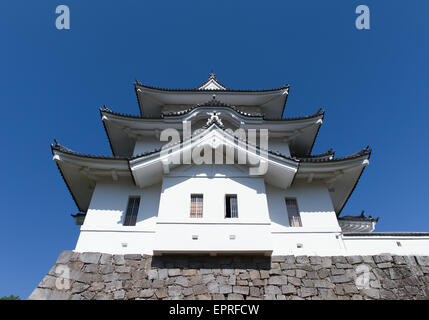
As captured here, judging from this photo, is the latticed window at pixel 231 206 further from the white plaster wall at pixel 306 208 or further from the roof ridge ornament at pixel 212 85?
the roof ridge ornament at pixel 212 85

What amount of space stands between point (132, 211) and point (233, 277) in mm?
4257

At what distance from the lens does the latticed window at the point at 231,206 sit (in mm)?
8656

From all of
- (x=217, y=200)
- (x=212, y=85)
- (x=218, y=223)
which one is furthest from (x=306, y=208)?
(x=212, y=85)

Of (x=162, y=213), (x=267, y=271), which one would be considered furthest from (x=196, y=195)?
(x=267, y=271)

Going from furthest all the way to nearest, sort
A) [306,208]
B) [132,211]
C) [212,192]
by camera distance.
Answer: [306,208]
[132,211]
[212,192]

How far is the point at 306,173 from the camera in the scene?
380 inches

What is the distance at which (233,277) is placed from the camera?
7.66m

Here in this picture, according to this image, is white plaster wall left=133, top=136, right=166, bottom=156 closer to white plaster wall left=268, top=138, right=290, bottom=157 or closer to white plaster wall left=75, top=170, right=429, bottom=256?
white plaster wall left=75, top=170, right=429, bottom=256

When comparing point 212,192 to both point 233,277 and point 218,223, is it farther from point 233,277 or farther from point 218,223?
point 233,277

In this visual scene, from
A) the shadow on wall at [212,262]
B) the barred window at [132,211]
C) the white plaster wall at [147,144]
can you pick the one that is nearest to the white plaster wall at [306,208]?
A: the shadow on wall at [212,262]

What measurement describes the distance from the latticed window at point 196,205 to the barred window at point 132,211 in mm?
2176

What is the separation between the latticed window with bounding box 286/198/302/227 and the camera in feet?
29.9

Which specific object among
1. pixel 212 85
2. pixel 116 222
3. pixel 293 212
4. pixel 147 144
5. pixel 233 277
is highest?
pixel 212 85
